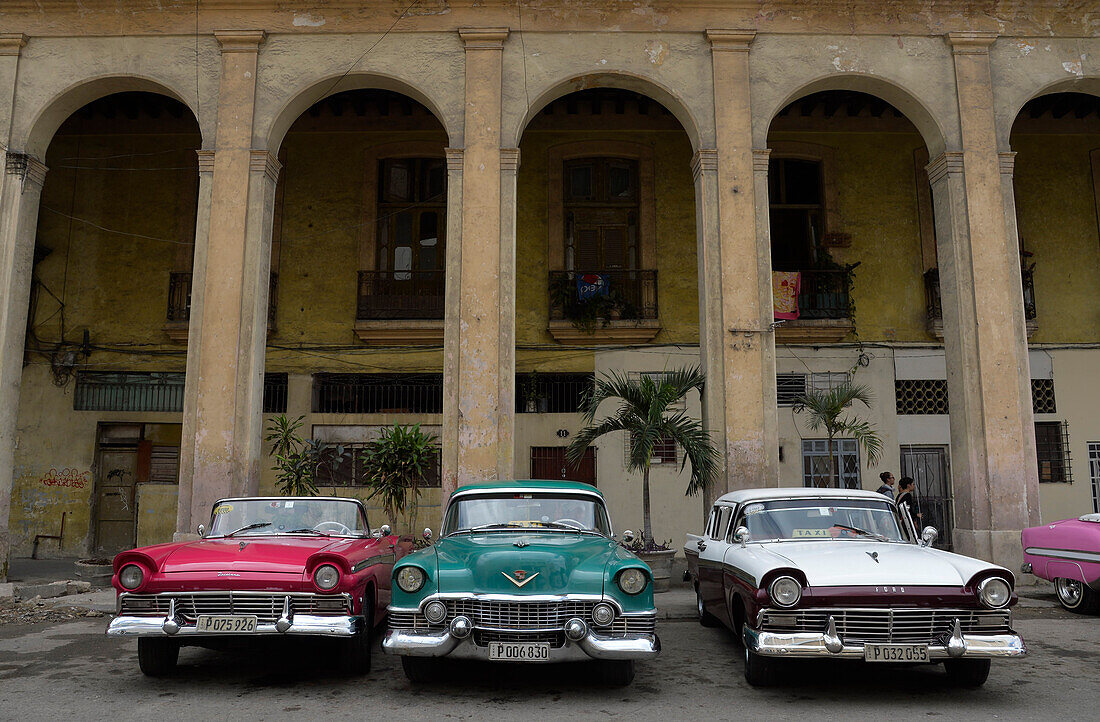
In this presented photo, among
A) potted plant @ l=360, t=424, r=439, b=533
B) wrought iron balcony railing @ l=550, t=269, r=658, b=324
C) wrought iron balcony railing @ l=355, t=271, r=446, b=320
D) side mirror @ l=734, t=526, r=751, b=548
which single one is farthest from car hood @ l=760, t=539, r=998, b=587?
wrought iron balcony railing @ l=355, t=271, r=446, b=320

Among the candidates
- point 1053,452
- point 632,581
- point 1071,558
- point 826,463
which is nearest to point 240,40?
point 632,581

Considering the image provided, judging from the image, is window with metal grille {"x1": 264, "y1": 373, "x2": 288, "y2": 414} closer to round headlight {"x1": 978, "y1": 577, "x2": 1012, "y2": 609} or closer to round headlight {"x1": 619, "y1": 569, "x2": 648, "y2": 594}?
round headlight {"x1": 619, "y1": 569, "x2": 648, "y2": 594}

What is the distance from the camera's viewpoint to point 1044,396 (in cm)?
1523

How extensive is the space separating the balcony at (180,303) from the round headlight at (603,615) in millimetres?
11487

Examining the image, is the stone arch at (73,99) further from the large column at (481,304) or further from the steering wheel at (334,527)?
the steering wheel at (334,527)

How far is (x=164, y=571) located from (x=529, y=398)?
9847mm

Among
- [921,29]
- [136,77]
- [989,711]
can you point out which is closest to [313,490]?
[136,77]

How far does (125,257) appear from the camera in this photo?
15.6 metres

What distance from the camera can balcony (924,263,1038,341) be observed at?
15.1m

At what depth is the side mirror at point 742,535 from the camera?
6.47 meters

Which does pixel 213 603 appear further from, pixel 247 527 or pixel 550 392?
pixel 550 392

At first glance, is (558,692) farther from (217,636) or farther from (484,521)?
(217,636)

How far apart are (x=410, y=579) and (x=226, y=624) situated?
4.25ft

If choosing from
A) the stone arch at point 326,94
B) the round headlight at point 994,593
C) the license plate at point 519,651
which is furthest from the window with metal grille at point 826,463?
the license plate at point 519,651
